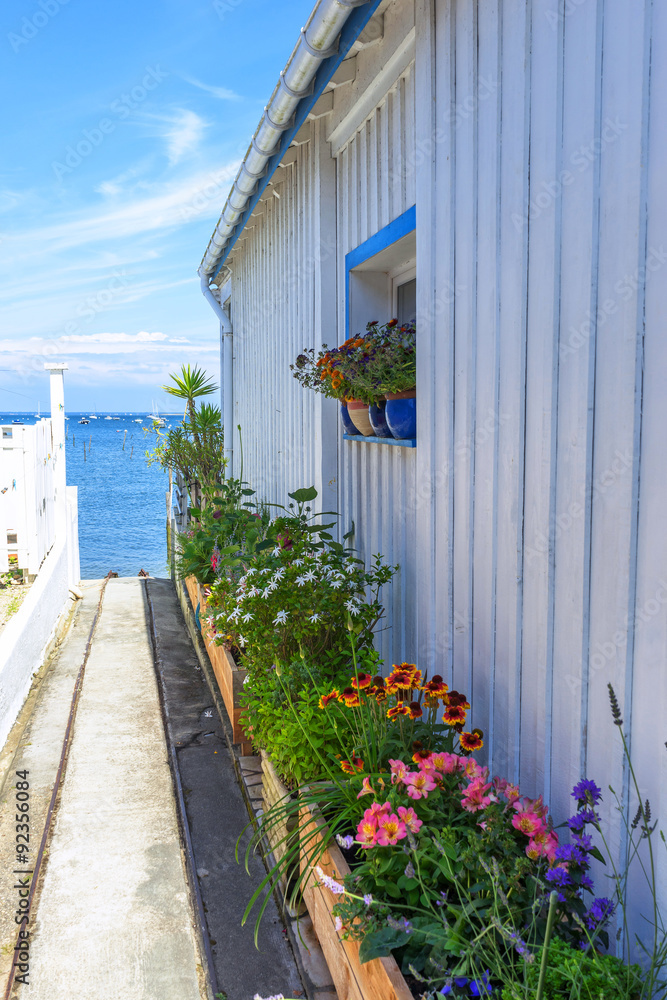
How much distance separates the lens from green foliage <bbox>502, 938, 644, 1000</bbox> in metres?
1.27

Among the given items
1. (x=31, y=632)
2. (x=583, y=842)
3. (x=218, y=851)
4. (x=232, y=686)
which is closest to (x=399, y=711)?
(x=583, y=842)

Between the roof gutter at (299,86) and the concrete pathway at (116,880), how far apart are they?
3146 millimetres

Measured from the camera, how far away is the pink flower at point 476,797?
1.71 meters

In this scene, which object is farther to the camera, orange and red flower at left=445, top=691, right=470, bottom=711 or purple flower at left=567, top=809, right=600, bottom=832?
orange and red flower at left=445, top=691, right=470, bottom=711

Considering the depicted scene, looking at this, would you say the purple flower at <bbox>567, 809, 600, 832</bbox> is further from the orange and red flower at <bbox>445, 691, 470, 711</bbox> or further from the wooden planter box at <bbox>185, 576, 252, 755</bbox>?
the wooden planter box at <bbox>185, 576, 252, 755</bbox>

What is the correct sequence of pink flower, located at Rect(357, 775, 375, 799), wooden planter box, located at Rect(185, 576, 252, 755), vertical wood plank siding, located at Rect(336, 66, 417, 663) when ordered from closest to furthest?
pink flower, located at Rect(357, 775, 375, 799) < vertical wood plank siding, located at Rect(336, 66, 417, 663) < wooden planter box, located at Rect(185, 576, 252, 755)

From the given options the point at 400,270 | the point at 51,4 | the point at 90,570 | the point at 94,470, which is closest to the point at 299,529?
the point at 400,270

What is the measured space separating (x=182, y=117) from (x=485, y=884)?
24.7 feet

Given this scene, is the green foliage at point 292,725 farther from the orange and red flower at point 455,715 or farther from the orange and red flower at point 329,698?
the orange and red flower at point 455,715

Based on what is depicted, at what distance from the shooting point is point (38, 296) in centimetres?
4344

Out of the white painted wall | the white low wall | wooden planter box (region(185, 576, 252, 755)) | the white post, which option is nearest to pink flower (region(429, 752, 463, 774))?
wooden planter box (region(185, 576, 252, 755))

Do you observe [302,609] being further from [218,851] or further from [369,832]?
[369,832]

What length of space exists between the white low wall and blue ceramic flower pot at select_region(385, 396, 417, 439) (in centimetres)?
283

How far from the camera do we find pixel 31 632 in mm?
5090
